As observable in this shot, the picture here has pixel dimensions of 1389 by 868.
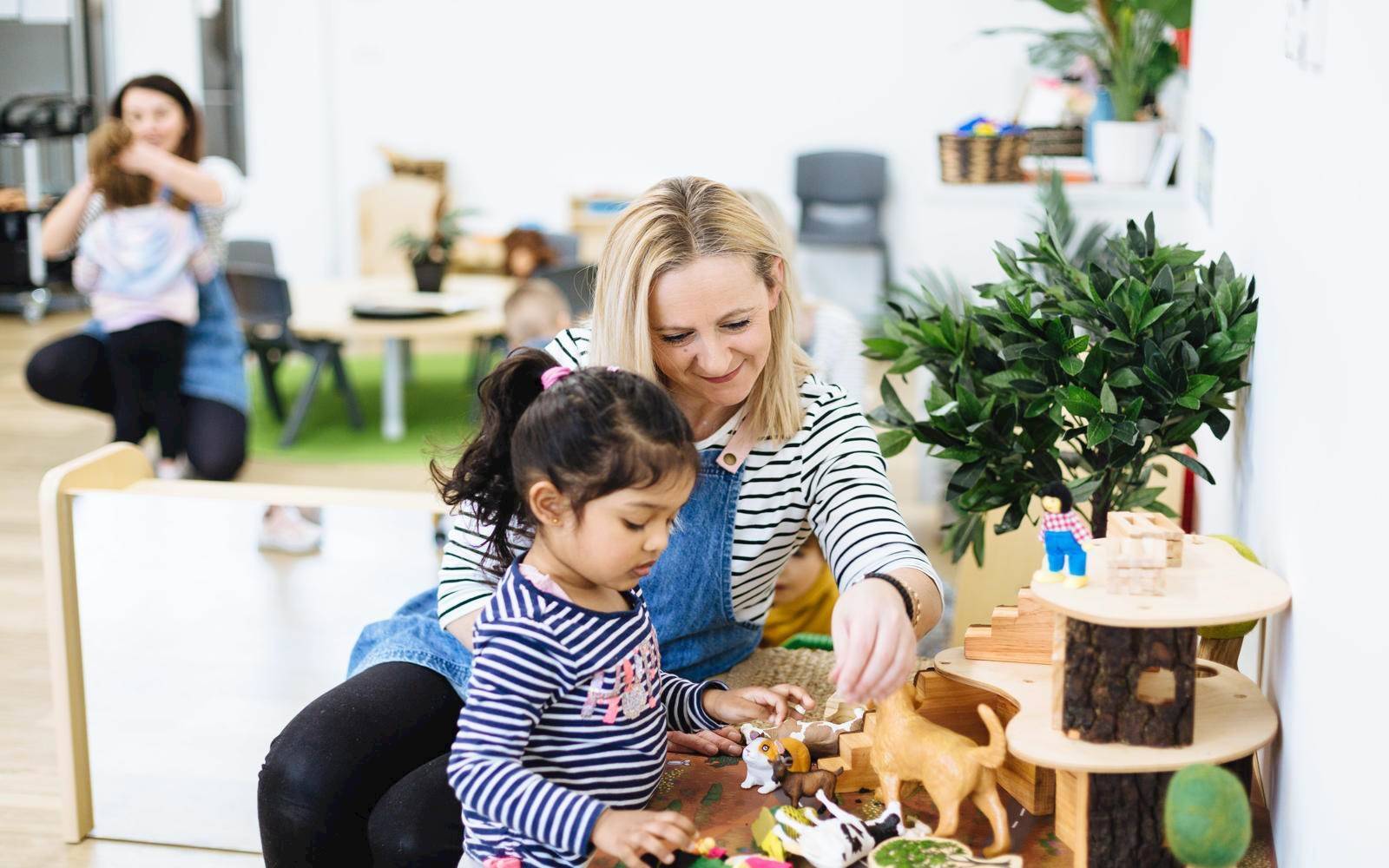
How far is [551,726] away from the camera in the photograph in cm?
141

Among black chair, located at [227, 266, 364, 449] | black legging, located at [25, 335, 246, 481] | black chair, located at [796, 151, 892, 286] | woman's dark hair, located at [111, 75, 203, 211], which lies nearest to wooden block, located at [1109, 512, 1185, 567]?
black legging, located at [25, 335, 246, 481]

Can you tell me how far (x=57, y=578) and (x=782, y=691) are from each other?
133cm

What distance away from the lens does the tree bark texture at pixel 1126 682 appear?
1.25 meters

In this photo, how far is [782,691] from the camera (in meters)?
1.64

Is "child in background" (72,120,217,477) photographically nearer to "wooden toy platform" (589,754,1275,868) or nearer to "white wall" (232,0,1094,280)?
"wooden toy platform" (589,754,1275,868)

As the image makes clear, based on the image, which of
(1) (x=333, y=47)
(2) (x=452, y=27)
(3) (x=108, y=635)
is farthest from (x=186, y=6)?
(3) (x=108, y=635)

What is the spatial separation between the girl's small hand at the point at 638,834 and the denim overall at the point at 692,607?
0.54 metres

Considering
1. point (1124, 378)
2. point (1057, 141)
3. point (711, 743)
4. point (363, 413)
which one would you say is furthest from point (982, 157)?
point (363, 413)

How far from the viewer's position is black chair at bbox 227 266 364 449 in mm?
5801

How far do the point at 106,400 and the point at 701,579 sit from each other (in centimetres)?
290

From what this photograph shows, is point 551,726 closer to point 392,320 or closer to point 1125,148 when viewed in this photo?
point 1125,148

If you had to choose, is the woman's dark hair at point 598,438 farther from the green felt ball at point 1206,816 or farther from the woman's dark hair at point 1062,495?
the green felt ball at point 1206,816

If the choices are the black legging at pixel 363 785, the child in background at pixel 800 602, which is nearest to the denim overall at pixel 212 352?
the child in background at pixel 800 602

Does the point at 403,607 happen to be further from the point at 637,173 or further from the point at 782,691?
the point at 637,173
